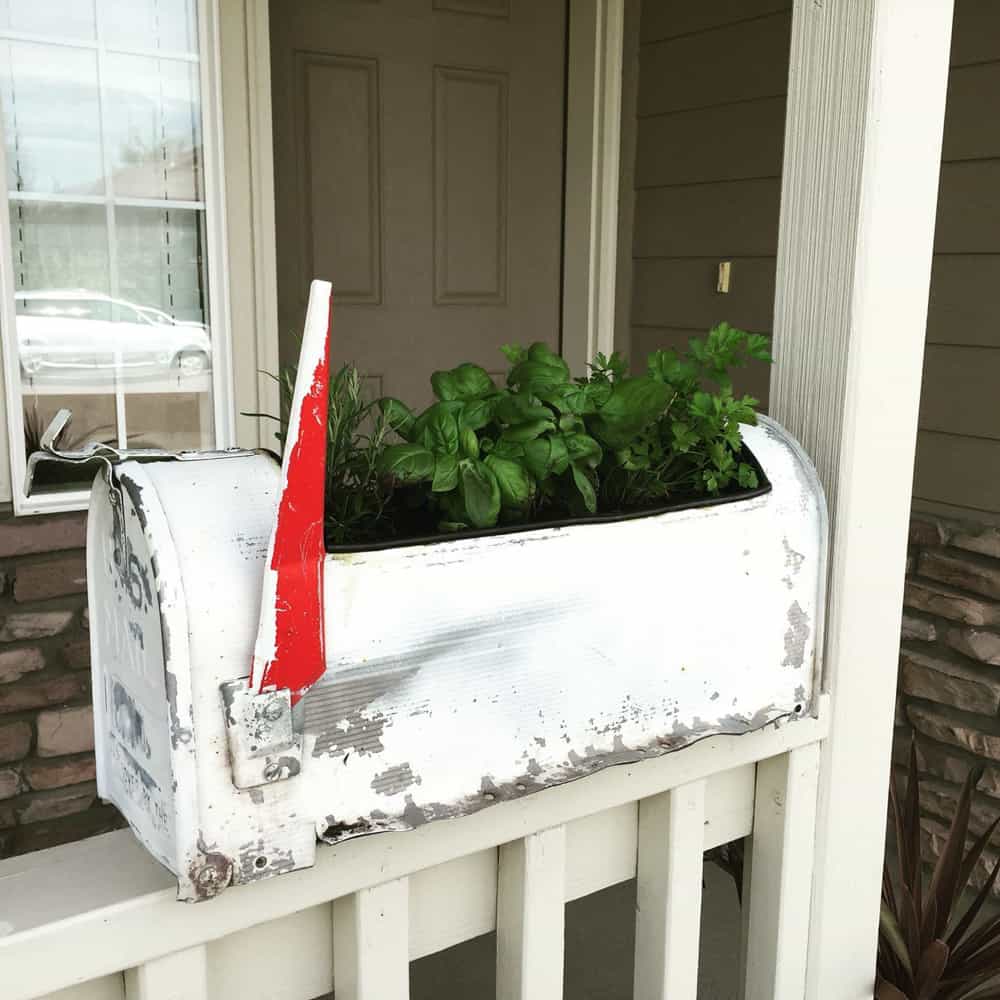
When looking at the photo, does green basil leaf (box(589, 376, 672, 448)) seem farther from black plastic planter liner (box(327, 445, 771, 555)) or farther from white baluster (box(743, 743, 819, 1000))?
white baluster (box(743, 743, 819, 1000))

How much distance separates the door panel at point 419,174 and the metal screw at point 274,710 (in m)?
2.01

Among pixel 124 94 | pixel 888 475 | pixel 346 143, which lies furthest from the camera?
pixel 346 143

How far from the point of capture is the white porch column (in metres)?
0.87

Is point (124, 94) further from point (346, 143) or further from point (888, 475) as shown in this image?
point (888, 475)

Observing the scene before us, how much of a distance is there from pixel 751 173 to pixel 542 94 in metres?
0.66

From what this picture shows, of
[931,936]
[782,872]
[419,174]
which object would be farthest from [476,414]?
[419,174]

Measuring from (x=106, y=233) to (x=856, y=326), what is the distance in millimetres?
1866

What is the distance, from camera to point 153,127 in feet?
7.53

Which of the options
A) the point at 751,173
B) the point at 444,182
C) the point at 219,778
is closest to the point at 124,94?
the point at 444,182

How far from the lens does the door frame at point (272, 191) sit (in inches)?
93.3

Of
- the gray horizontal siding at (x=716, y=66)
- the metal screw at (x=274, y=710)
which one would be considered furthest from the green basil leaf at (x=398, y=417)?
the gray horizontal siding at (x=716, y=66)

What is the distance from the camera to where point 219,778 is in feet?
1.93

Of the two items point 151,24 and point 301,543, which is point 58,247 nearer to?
point 151,24

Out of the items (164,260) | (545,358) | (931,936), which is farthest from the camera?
(164,260)
